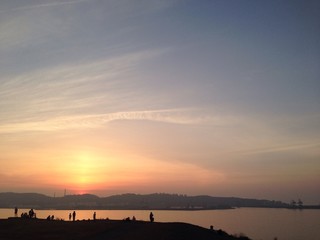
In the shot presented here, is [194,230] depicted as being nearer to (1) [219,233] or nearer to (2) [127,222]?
(1) [219,233]

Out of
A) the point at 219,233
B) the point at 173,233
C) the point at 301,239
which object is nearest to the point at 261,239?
the point at 301,239

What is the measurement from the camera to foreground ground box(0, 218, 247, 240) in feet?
114

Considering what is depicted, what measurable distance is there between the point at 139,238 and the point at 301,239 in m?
50.4

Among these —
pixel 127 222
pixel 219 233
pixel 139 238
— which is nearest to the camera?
pixel 139 238

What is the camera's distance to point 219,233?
4100 cm

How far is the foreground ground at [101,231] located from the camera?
1371 inches

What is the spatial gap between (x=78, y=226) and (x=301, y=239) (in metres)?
49.5

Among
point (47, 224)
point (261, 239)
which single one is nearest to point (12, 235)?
point (47, 224)

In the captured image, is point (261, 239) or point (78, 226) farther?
point (261, 239)

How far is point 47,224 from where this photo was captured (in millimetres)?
43562

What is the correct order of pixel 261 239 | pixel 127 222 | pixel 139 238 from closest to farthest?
pixel 139 238 < pixel 127 222 < pixel 261 239

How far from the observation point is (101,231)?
37.4m

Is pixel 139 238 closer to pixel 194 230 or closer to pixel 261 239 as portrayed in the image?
pixel 194 230

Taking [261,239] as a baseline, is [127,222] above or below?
above
